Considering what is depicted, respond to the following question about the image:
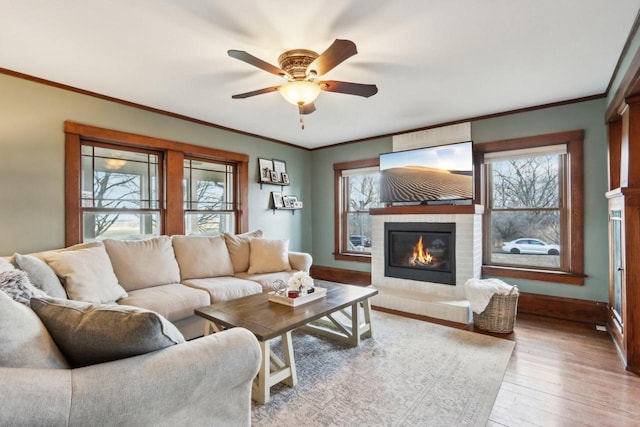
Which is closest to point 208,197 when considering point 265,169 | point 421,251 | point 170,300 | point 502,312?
point 265,169

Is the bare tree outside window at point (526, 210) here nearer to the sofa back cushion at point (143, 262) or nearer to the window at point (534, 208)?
the window at point (534, 208)

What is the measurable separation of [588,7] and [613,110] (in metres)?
1.42

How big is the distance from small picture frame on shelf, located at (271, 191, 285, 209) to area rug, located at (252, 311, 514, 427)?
7.89 ft

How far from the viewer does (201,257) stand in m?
3.45

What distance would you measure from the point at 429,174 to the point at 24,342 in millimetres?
4035

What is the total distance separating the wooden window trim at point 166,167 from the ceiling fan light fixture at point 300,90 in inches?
82.1

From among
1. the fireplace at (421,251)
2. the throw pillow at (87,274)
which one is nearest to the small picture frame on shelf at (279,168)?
the fireplace at (421,251)

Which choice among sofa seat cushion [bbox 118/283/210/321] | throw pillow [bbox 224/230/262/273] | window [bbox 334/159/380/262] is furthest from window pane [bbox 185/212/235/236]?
window [bbox 334/159/380/262]

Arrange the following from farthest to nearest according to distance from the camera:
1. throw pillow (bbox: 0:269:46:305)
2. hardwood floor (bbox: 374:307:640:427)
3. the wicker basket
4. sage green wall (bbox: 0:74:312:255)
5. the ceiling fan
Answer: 1. the wicker basket
2. sage green wall (bbox: 0:74:312:255)
3. the ceiling fan
4. hardwood floor (bbox: 374:307:640:427)
5. throw pillow (bbox: 0:269:46:305)

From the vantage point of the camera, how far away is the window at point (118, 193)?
331 cm

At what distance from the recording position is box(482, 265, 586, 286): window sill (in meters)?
3.38

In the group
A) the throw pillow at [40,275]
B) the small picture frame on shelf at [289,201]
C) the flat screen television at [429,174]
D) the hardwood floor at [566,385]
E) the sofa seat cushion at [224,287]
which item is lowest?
the hardwood floor at [566,385]

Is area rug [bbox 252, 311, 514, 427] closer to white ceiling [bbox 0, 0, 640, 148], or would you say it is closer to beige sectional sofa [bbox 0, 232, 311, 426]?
beige sectional sofa [bbox 0, 232, 311, 426]

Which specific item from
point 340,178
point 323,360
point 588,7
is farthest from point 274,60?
point 340,178
